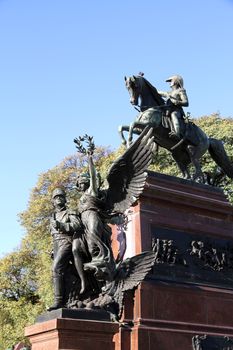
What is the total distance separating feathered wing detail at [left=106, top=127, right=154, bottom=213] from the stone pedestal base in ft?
8.20

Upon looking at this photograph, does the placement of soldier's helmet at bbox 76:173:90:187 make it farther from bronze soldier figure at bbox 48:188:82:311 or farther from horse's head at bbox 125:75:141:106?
horse's head at bbox 125:75:141:106

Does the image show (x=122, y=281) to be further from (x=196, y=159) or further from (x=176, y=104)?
(x=176, y=104)

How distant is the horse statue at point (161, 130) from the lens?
14.5 meters

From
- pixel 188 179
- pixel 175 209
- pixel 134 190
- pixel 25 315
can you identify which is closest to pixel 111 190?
pixel 134 190

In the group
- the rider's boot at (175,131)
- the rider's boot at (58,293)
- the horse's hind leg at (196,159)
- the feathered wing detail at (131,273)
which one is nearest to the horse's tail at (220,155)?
the horse's hind leg at (196,159)

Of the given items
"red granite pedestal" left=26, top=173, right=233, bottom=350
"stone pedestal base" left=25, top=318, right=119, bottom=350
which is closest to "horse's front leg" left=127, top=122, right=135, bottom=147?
"red granite pedestal" left=26, top=173, right=233, bottom=350

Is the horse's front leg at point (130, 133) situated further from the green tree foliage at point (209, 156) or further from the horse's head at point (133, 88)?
the green tree foliage at point (209, 156)

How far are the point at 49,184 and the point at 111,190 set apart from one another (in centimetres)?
2328

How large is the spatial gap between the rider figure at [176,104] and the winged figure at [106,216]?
2.60 metres

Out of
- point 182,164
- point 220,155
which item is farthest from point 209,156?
point 182,164

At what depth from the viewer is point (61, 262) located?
11.3m

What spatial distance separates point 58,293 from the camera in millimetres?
11008

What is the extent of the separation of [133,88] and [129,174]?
379cm

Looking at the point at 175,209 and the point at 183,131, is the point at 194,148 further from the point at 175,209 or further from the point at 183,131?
the point at 175,209
